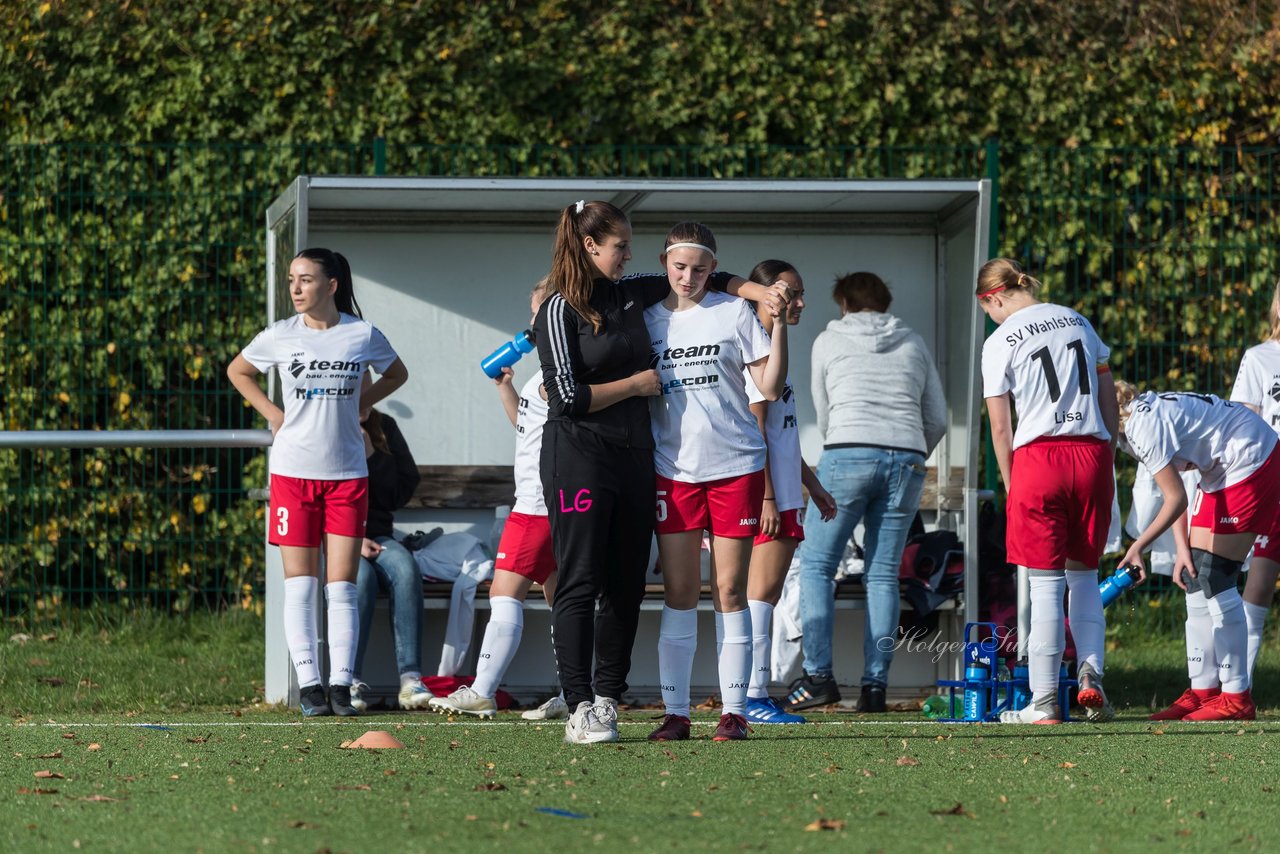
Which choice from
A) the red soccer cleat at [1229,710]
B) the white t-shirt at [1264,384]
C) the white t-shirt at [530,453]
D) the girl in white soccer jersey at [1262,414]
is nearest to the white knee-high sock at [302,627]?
the white t-shirt at [530,453]

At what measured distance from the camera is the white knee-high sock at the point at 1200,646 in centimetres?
664

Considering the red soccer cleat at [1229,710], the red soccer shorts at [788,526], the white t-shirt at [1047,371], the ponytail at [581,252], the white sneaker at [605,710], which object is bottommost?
the red soccer cleat at [1229,710]

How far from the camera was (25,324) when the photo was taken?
849cm

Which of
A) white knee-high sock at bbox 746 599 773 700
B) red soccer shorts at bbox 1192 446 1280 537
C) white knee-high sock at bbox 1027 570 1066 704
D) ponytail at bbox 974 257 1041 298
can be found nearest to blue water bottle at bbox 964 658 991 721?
white knee-high sock at bbox 1027 570 1066 704

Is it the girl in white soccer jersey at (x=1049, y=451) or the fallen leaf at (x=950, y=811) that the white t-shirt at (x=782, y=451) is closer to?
the girl in white soccer jersey at (x=1049, y=451)

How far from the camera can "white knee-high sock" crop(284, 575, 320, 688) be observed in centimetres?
649

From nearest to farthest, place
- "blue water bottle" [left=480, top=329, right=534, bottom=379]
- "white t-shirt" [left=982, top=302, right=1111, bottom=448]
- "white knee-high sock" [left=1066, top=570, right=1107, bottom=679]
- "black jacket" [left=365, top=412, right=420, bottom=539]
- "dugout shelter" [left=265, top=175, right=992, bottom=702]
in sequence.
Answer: "white t-shirt" [left=982, top=302, right=1111, bottom=448], "white knee-high sock" [left=1066, top=570, right=1107, bottom=679], "blue water bottle" [left=480, top=329, right=534, bottom=379], "black jacket" [left=365, top=412, right=420, bottom=539], "dugout shelter" [left=265, top=175, right=992, bottom=702]

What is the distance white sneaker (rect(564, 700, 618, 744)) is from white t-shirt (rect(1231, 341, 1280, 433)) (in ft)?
10.6

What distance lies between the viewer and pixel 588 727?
5.13m

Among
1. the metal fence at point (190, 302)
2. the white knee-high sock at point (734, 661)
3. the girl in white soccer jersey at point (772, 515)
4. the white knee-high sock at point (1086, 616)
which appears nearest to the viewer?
the white knee-high sock at point (734, 661)

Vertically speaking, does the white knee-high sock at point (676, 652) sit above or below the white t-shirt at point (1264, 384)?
below

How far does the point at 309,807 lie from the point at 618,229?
2007 mm

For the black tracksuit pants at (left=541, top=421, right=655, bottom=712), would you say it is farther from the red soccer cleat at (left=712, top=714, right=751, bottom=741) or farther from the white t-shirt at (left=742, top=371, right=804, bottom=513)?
the white t-shirt at (left=742, top=371, right=804, bottom=513)

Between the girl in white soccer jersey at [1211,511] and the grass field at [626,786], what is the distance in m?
0.27
